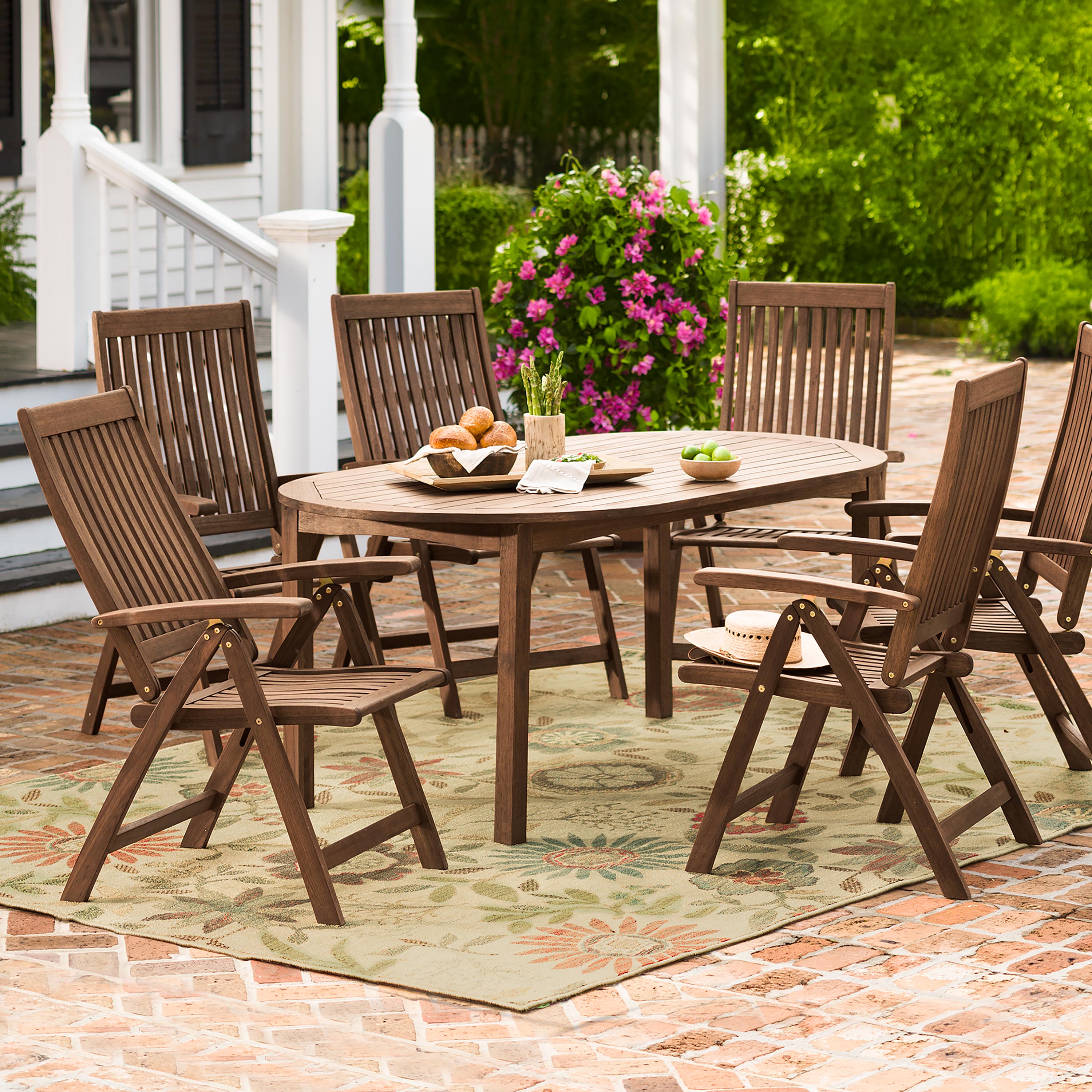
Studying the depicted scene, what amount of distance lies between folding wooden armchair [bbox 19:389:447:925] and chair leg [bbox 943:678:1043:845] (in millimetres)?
1223

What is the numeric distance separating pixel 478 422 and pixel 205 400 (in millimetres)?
1060

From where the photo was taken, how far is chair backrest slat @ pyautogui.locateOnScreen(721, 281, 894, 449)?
258 inches

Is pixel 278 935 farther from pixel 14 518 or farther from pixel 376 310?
pixel 14 518

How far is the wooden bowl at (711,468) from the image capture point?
5.08 metres

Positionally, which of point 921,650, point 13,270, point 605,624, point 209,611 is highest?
point 13,270

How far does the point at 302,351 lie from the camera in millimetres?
7734

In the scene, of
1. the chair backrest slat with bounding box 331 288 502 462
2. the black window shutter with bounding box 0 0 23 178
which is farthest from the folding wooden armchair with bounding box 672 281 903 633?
the black window shutter with bounding box 0 0 23 178

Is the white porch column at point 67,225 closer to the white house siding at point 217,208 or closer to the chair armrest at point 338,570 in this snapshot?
the white house siding at point 217,208

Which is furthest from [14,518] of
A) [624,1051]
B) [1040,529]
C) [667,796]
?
[624,1051]

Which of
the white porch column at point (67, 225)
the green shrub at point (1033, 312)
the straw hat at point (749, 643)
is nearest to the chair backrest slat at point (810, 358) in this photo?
the straw hat at point (749, 643)

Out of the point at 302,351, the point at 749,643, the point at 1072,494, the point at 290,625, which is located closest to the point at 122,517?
the point at 290,625

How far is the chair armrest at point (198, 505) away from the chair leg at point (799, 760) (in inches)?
73.3

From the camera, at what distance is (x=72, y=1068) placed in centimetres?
344

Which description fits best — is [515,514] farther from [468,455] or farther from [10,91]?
[10,91]
